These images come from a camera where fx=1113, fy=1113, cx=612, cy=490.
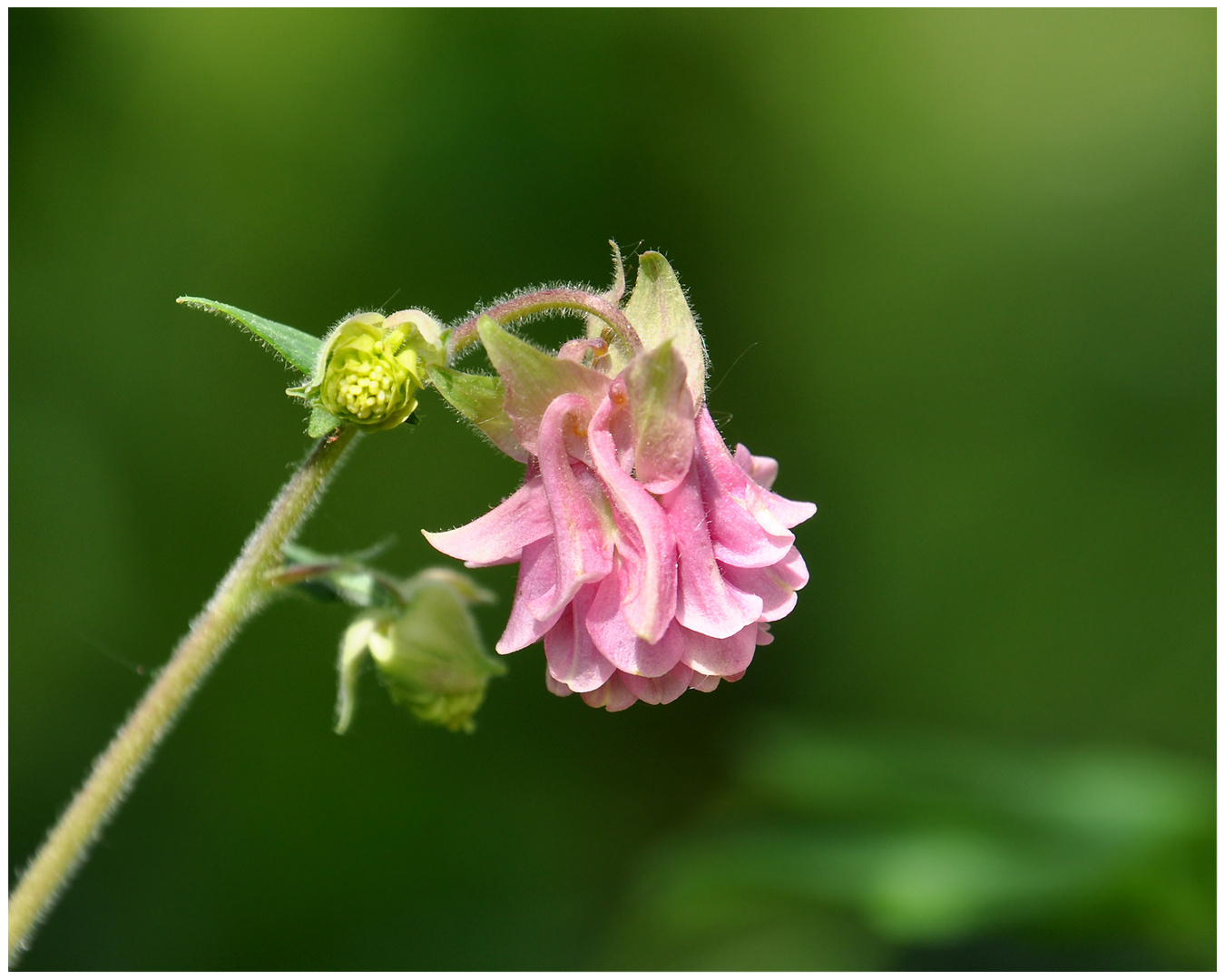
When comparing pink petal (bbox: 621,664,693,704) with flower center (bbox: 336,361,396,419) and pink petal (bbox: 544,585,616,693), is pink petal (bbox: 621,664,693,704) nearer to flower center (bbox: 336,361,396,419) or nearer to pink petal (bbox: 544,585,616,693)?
pink petal (bbox: 544,585,616,693)

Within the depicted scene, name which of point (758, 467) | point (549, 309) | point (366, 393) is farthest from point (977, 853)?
point (366, 393)

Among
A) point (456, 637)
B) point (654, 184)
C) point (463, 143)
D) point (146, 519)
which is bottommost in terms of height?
point (456, 637)

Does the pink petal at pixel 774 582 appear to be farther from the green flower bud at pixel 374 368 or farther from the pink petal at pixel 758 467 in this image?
the green flower bud at pixel 374 368

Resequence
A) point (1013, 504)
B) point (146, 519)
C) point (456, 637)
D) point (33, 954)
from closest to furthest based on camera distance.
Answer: point (456, 637) < point (33, 954) < point (146, 519) < point (1013, 504)

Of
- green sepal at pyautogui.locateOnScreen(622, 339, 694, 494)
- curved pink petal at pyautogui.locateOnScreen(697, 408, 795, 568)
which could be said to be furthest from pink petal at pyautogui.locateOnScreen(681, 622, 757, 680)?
green sepal at pyautogui.locateOnScreen(622, 339, 694, 494)

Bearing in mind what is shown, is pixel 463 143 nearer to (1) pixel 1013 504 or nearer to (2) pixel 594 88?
(2) pixel 594 88

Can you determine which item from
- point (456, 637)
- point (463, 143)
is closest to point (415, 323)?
point (456, 637)
